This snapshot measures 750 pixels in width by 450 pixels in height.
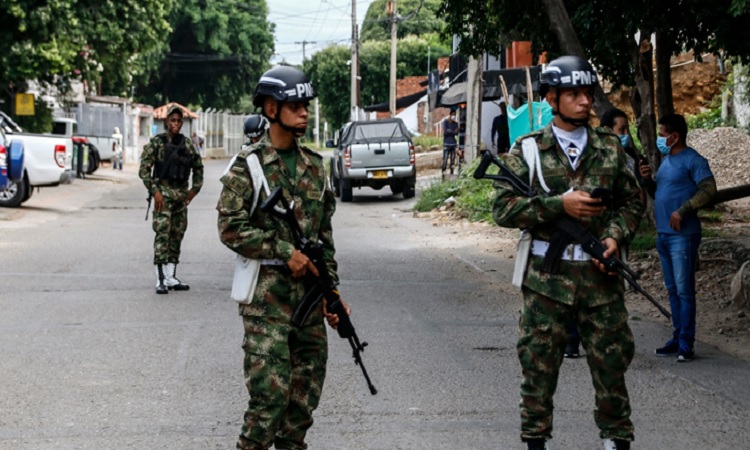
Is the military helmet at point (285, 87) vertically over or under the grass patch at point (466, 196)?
over

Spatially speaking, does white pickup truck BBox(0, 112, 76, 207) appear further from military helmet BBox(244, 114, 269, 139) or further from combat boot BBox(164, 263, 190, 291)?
military helmet BBox(244, 114, 269, 139)

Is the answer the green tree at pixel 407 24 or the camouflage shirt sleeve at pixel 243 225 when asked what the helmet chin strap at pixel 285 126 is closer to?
the camouflage shirt sleeve at pixel 243 225

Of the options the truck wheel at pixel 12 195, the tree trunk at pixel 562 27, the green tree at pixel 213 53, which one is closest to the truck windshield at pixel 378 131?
the truck wheel at pixel 12 195

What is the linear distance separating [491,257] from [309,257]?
10301mm

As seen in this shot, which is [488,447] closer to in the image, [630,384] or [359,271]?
[630,384]

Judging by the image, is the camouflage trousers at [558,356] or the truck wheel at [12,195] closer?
the camouflage trousers at [558,356]

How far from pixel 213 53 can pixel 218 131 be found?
6049 millimetres

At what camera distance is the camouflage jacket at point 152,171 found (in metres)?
10.9

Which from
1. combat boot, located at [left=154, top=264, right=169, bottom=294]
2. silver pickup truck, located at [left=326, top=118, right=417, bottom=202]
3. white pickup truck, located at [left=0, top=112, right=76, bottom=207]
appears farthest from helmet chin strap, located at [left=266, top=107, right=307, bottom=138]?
silver pickup truck, located at [left=326, top=118, right=417, bottom=202]

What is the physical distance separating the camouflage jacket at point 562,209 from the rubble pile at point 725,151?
15161 millimetres

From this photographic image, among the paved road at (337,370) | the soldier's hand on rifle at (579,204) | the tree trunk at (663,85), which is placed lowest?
the paved road at (337,370)

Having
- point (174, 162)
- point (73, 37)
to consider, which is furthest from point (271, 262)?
point (73, 37)

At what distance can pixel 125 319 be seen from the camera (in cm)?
973

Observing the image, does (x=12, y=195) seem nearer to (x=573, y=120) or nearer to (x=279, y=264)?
(x=279, y=264)
